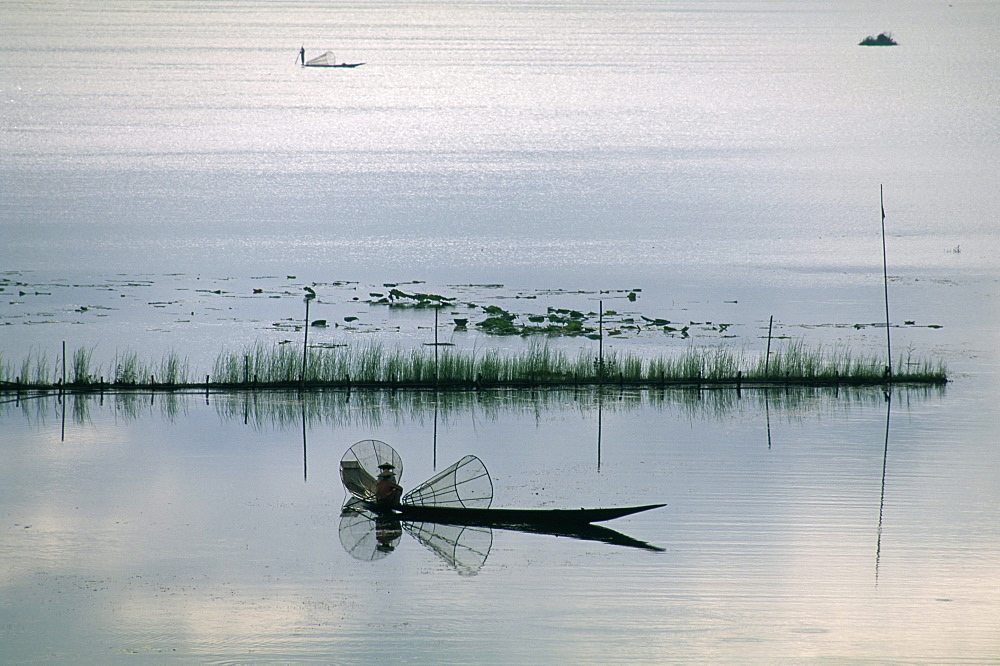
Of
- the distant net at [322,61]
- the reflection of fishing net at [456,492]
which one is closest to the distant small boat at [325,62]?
the distant net at [322,61]

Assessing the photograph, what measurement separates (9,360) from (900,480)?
47.1ft

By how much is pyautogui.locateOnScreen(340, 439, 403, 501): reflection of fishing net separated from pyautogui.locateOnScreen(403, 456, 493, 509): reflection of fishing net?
28 centimetres

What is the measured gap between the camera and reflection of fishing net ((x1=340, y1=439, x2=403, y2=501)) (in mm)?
11984

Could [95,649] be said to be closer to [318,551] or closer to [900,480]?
[318,551]

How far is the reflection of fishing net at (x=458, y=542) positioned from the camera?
10664 mm

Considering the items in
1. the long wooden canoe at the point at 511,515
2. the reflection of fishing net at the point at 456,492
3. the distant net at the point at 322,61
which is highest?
the distant net at the point at 322,61

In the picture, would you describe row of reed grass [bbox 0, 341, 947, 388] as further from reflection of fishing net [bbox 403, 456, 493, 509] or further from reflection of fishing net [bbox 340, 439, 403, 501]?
reflection of fishing net [bbox 403, 456, 493, 509]

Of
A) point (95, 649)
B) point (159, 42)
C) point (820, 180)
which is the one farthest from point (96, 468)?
point (159, 42)

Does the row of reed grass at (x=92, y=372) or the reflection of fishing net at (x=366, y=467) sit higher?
the row of reed grass at (x=92, y=372)

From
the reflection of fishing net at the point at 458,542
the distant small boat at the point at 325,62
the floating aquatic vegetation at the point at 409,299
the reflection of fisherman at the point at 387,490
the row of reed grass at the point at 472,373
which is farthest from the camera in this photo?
the distant small boat at the point at 325,62

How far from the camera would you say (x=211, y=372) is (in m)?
20.4

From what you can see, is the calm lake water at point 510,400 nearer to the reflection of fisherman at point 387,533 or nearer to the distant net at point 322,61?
the reflection of fisherman at point 387,533

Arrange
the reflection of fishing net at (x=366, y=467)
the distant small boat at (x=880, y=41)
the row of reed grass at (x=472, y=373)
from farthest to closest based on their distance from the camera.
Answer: the distant small boat at (x=880, y=41)
the row of reed grass at (x=472, y=373)
the reflection of fishing net at (x=366, y=467)

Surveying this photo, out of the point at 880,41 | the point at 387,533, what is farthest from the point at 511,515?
the point at 880,41
